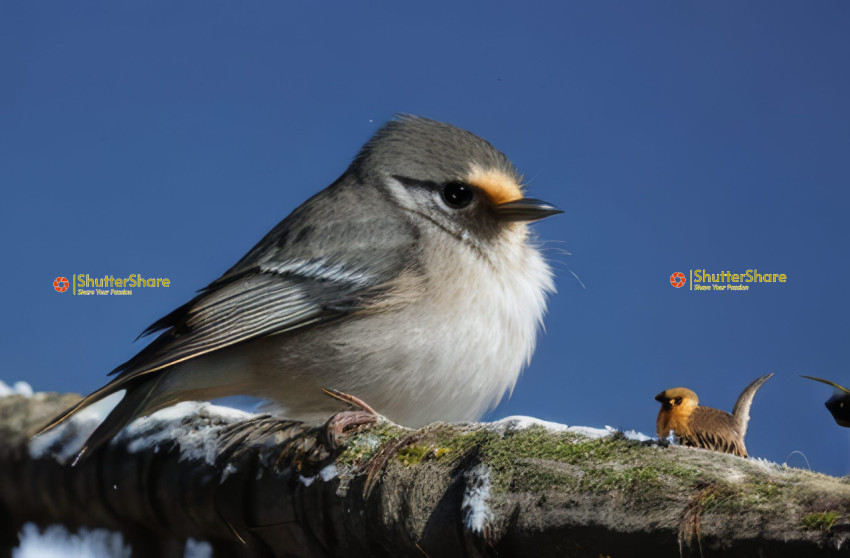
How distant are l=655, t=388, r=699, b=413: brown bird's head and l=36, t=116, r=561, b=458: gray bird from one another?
1.30ft

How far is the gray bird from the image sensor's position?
1.94m

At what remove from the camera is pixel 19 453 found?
2.20 meters

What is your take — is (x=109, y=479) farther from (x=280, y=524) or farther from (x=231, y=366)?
(x=280, y=524)

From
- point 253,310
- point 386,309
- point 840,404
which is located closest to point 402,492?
point 386,309

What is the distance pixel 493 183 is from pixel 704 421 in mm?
787

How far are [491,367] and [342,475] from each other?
0.58m

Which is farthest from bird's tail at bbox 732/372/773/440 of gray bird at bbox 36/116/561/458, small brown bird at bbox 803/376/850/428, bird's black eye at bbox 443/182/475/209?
bird's black eye at bbox 443/182/475/209

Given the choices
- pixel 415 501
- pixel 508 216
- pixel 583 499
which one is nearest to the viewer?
pixel 583 499

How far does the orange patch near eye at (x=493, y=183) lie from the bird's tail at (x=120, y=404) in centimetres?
93

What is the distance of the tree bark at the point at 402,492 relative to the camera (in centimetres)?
106

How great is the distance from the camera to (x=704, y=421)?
186 cm

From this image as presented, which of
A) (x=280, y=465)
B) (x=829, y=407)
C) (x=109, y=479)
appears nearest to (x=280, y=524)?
(x=280, y=465)

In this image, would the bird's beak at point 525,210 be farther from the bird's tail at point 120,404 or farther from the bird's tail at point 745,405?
the bird's tail at point 120,404

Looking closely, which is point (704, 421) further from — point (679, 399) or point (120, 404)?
point (120, 404)
